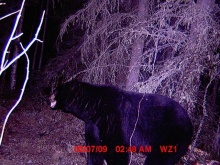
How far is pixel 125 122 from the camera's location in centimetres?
461

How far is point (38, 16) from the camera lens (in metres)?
20.4

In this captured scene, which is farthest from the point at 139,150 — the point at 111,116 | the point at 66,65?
the point at 66,65

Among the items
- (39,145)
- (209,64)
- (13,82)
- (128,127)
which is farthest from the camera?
(13,82)

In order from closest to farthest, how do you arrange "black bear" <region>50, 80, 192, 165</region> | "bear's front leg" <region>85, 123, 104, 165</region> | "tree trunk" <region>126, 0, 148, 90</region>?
"black bear" <region>50, 80, 192, 165</region> < "bear's front leg" <region>85, 123, 104, 165</region> < "tree trunk" <region>126, 0, 148, 90</region>

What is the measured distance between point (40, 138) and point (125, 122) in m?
4.26

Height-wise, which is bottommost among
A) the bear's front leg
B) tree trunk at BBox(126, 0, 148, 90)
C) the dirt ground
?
the dirt ground

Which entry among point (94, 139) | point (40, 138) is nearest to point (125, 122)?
point (94, 139)

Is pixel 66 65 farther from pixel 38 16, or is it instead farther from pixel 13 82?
pixel 38 16

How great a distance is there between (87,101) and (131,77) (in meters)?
3.23

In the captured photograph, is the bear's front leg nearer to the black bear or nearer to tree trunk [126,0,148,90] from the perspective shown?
the black bear

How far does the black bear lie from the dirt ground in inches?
74.6

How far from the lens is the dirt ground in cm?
644

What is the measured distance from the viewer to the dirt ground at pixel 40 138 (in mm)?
6441

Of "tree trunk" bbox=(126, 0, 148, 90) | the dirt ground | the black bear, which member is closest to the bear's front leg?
the black bear
